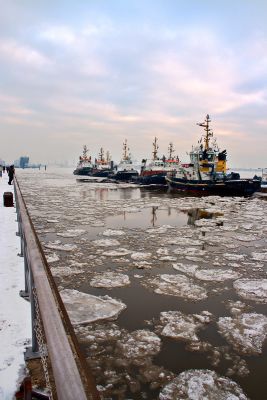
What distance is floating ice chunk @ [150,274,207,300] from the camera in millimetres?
6082

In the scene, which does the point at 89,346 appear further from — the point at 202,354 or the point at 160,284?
the point at 160,284

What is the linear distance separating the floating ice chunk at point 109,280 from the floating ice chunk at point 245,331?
2.32 m

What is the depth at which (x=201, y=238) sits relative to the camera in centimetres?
1121

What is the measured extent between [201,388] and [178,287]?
2957 millimetres

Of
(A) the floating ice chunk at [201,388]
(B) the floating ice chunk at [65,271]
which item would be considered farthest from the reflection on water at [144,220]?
(A) the floating ice chunk at [201,388]

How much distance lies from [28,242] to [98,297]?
122 inches

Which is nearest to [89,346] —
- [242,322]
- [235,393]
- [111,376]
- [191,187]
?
[111,376]

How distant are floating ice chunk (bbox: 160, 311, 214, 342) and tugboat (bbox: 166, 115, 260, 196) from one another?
27.8m

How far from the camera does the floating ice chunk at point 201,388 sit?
11.0 ft

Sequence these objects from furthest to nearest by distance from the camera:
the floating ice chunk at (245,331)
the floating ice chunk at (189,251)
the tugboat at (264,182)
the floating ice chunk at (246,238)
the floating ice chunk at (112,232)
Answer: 1. the tugboat at (264,182)
2. the floating ice chunk at (112,232)
3. the floating ice chunk at (246,238)
4. the floating ice chunk at (189,251)
5. the floating ice chunk at (245,331)

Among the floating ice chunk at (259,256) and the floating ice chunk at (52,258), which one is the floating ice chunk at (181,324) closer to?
the floating ice chunk at (52,258)

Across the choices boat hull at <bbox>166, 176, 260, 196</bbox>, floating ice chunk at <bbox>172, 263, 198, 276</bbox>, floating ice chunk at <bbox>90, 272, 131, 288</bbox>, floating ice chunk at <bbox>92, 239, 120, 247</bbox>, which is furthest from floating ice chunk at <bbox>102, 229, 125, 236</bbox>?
boat hull at <bbox>166, 176, 260, 196</bbox>

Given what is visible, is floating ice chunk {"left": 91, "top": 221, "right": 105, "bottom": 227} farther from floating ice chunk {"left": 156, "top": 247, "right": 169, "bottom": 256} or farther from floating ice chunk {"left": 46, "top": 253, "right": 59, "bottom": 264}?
floating ice chunk {"left": 46, "top": 253, "right": 59, "bottom": 264}

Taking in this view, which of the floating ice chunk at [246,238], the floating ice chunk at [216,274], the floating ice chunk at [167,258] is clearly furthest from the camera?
the floating ice chunk at [246,238]
